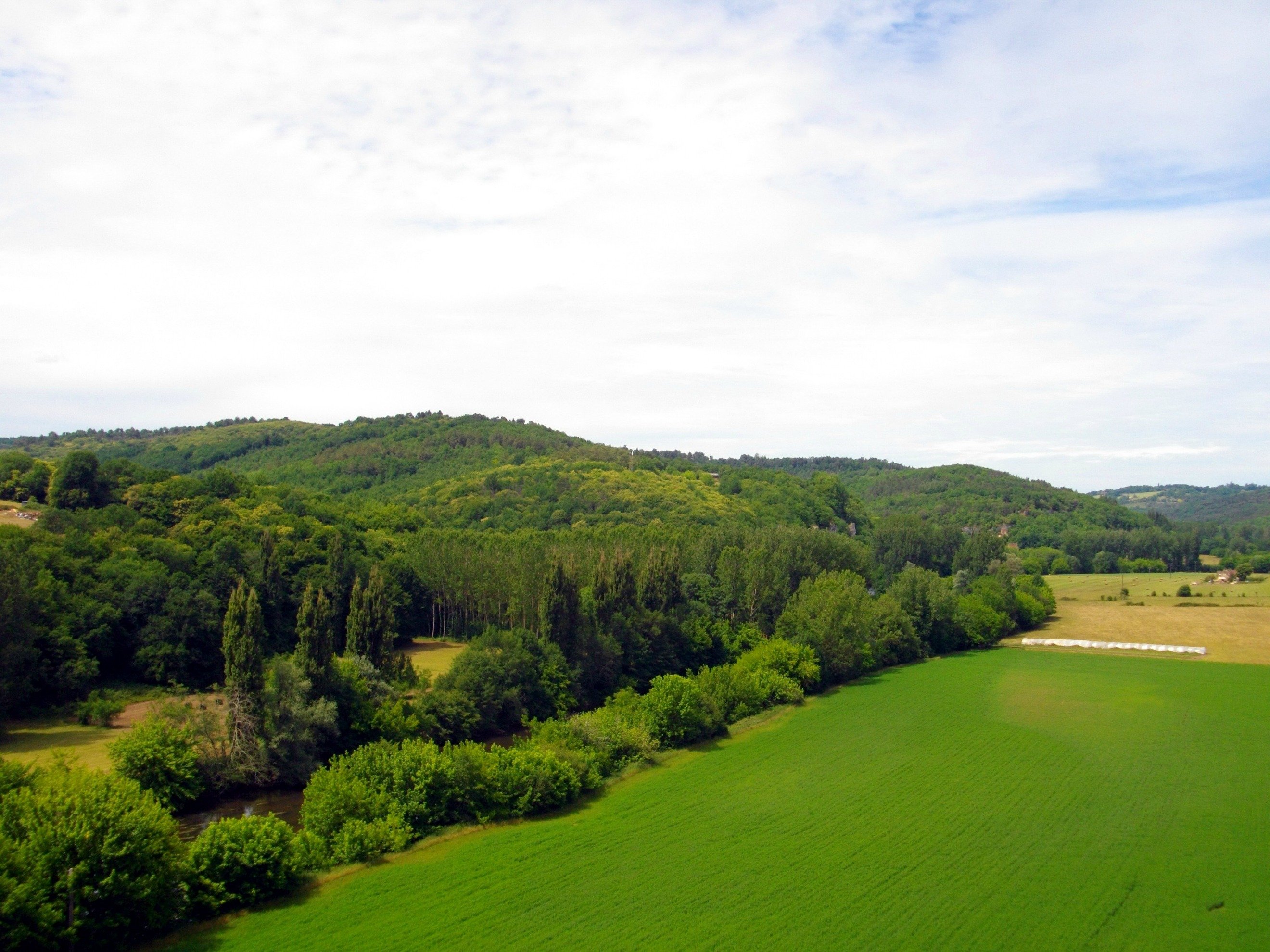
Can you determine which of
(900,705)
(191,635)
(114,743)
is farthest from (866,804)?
(191,635)

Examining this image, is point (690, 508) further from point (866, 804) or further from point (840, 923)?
point (840, 923)

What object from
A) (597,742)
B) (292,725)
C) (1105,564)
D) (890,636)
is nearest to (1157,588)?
(1105,564)

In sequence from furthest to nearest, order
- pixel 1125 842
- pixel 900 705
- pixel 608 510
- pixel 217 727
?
pixel 608 510
pixel 900 705
pixel 217 727
pixel 1125 842

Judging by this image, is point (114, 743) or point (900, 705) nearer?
point (114, 743)

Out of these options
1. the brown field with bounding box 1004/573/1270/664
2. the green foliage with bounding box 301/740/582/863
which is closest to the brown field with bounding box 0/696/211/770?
the green foliage with bounding box 301/740/582/863

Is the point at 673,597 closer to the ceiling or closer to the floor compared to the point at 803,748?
closer to the ceiling

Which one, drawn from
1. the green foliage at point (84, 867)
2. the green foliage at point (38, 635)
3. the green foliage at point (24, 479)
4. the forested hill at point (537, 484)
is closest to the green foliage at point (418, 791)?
the green foliage at point (84, 867)
